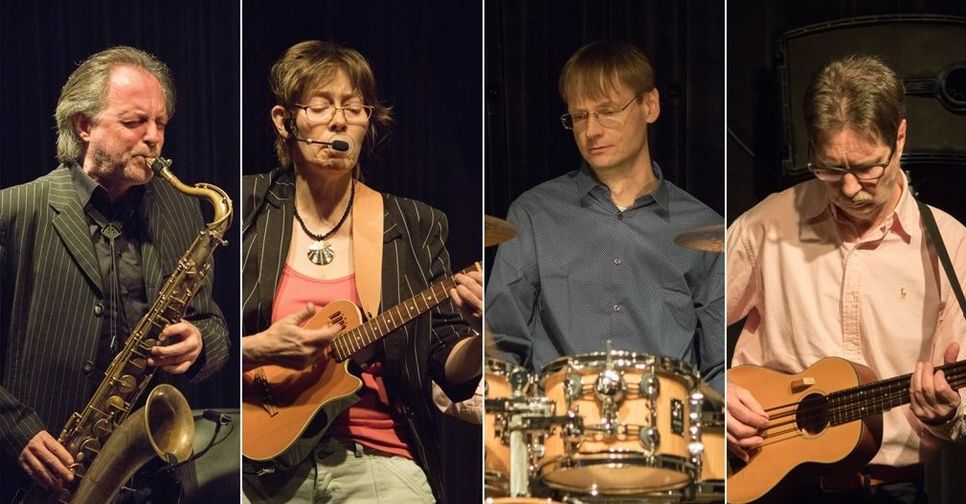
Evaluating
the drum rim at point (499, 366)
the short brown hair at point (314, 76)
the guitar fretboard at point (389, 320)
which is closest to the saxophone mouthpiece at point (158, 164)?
the short brown hair at point (314, 76)

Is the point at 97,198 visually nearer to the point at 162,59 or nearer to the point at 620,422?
the point at 162,59

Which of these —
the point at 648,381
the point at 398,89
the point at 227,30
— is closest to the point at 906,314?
the point at 648,381

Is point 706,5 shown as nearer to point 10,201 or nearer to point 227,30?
point 227,30

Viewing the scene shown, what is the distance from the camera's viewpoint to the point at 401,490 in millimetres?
6258

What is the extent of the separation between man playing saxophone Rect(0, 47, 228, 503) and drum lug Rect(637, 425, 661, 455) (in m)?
1.86

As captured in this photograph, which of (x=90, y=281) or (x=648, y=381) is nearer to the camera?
(x=648, y=381)

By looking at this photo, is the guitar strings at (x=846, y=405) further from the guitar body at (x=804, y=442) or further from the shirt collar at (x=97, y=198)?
the shirt collar at (x=97, y=198)

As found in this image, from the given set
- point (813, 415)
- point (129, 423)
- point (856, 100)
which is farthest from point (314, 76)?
point (813, 415)

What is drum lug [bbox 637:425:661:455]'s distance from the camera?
223 inches

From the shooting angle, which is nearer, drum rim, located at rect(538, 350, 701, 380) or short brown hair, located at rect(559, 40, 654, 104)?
drum rim, located at rect(538, 350, 701, 380)

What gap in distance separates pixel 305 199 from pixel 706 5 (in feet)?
6.27

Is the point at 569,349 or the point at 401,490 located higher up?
the point at 569,349

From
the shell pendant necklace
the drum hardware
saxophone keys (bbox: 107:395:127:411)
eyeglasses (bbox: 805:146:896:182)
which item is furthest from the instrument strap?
saxophone keys (bbox: 107:395:127:411)

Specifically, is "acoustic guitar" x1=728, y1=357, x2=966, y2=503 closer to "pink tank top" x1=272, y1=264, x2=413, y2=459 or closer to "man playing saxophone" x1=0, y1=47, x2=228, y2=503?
"pink tank top" x1=272, y1=264, x2=413, y2=459
